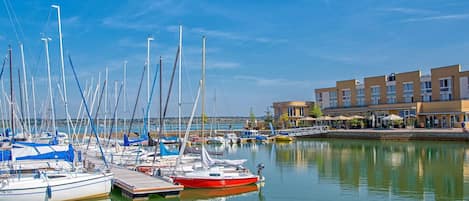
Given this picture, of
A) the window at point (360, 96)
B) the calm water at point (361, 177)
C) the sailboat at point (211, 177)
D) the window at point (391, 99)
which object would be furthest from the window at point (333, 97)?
the sailboat at point (211, 177)

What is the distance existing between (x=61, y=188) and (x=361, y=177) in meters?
17.2

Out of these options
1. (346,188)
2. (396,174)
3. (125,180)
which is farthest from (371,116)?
(125,180)

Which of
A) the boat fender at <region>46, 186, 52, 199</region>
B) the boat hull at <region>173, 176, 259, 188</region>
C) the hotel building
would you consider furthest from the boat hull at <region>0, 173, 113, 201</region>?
the hotel building

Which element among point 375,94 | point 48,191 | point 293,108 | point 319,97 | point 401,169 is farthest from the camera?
point 293,108

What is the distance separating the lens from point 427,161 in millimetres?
35781

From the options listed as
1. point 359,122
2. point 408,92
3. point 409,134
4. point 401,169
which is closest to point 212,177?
point 401,169

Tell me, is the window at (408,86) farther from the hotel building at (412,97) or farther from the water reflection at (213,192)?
the water reflection at (213,192)

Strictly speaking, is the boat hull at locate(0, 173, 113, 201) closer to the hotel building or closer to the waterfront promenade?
the waterfront promenade

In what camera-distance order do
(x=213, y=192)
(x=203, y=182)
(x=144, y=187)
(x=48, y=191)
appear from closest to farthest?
(x=48, y=191)
(x=144, y=187)
(x=213, y=192)
(x=203, y=182)

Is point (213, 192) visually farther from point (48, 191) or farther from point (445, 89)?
point (445, 89)

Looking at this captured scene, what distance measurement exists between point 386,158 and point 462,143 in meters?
16.4

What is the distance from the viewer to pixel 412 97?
242ft

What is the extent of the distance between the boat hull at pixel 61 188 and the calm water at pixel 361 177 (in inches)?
60.6

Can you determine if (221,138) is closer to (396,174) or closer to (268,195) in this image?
(396,174)
